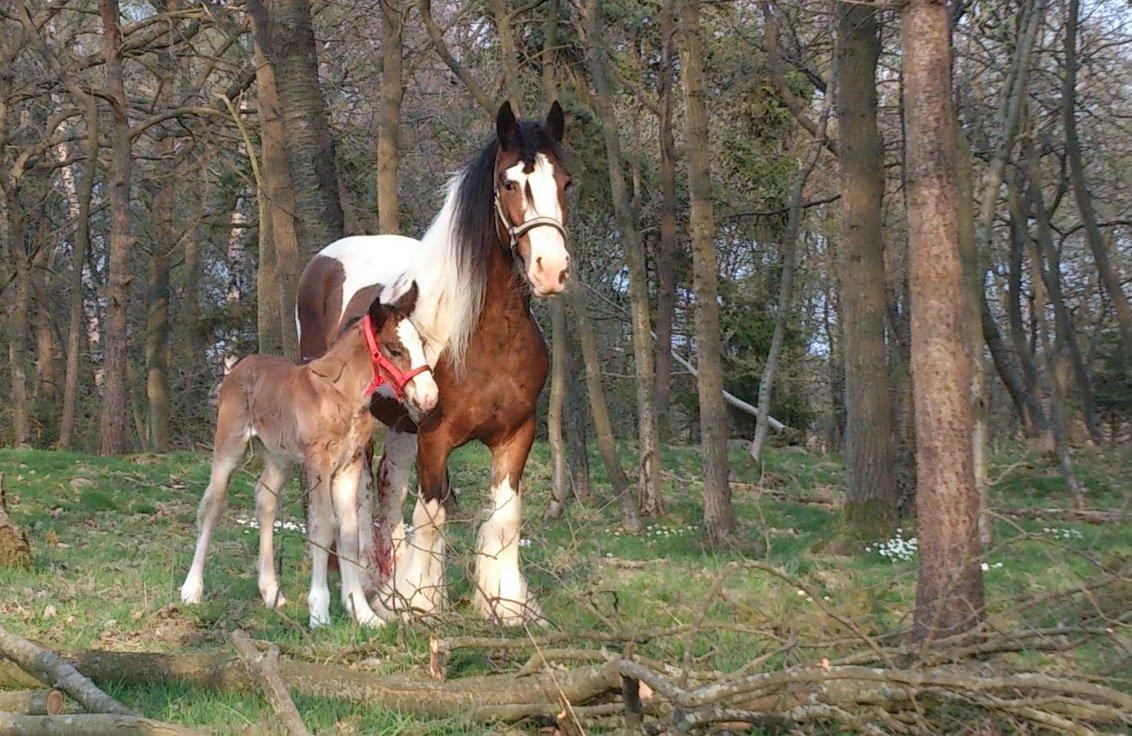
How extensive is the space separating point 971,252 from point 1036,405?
1166cm

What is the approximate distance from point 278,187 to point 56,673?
7739mm

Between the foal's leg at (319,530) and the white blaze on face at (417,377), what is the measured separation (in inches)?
31.4

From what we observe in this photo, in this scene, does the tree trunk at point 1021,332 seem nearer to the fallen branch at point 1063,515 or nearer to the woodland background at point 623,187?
the woodland background at point 623,187

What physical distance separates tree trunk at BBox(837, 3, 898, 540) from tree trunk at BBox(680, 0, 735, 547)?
1.26m

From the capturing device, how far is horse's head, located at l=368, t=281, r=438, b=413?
681cm

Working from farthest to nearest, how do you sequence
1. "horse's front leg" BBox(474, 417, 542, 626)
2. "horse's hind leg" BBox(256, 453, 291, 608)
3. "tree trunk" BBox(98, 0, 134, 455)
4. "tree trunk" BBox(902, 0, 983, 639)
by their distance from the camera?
"tree trunk" BBox(98, 0, 134, 455) → "horse's hind leg" BBox(256, 453, 291, 608) → "horse's front leg" BBox(474, 417, 542, 626) → "tree trunk" BBox(902, 0, 983, 639)

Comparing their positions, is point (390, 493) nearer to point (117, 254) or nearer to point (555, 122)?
point (555, 122)

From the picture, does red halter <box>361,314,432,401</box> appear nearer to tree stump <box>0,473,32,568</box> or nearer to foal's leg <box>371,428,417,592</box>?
foal's leg <box>371,428,417,592</box>

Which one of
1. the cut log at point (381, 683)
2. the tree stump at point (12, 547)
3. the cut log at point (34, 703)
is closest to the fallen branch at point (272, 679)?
the cut log at point (381, 683)

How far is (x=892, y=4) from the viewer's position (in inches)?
224

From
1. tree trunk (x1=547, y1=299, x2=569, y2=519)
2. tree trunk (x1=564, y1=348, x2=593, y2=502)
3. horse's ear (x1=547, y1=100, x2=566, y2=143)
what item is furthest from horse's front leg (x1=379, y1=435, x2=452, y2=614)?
tree trunk (x1=564, y1=348, x2=593, y2=502)

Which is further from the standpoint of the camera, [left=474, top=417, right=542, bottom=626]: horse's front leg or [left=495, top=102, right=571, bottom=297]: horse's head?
[left=474, top=417, right=542, bottom=626]: horse's front leg

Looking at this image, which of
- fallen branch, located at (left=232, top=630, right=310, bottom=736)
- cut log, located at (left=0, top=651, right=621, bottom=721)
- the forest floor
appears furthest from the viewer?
the forest floor

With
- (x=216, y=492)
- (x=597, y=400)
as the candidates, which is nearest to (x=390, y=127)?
(x=597, y=400)
